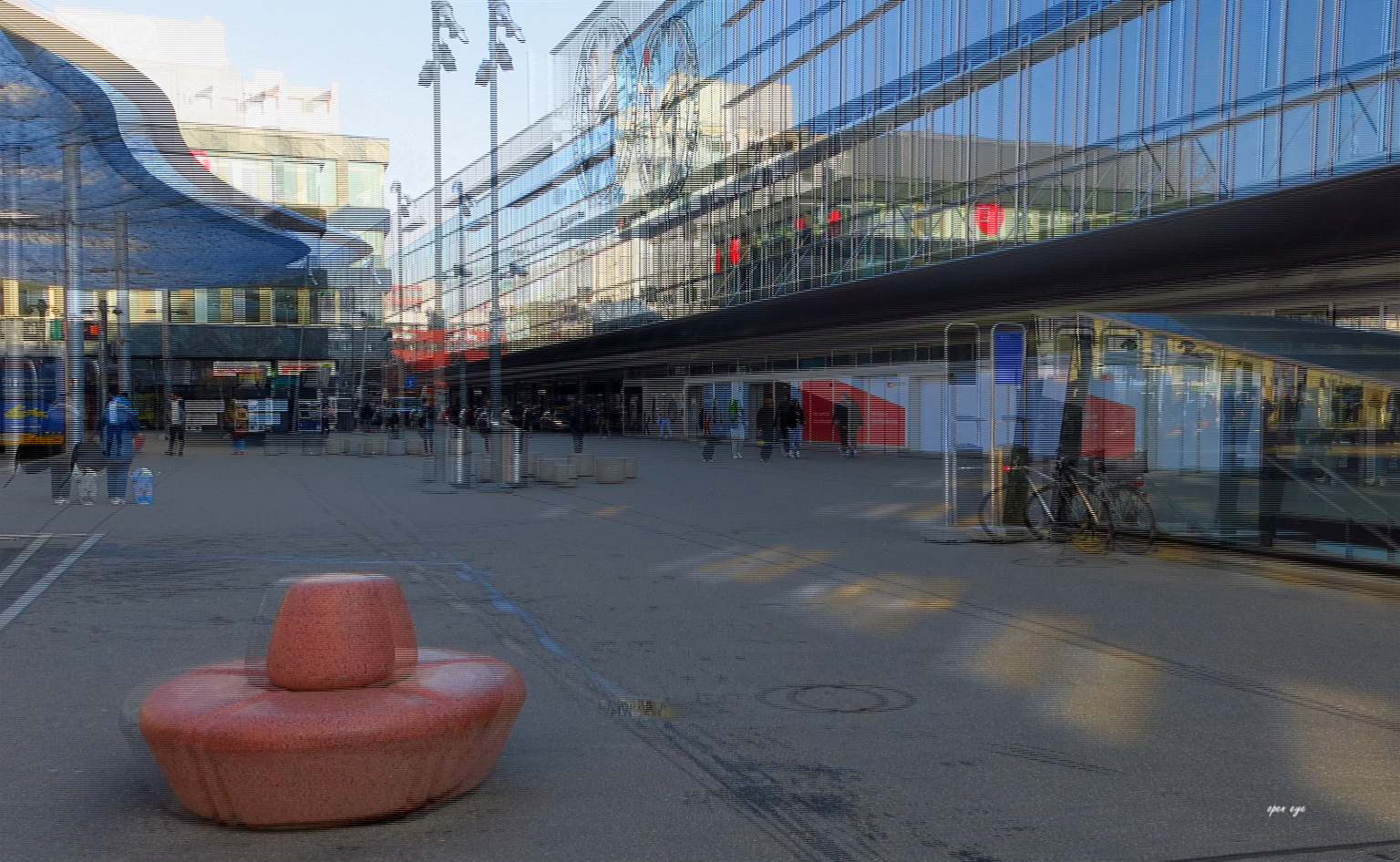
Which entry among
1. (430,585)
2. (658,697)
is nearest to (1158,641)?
(658,697)

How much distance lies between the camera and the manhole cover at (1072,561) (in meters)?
13.0

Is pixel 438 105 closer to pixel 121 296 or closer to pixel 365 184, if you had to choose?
pixel 121 296

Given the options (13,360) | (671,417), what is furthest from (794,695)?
(671,417)

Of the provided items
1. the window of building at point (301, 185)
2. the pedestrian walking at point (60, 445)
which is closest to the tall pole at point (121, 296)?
the window of building at point (301, 185)

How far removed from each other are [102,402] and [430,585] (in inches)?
1219

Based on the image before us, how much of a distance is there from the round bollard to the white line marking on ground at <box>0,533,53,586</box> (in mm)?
7869

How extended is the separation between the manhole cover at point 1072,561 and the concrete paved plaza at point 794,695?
7 centimetres

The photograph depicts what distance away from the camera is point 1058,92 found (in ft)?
94.9

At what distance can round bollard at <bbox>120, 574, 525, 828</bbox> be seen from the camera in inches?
180

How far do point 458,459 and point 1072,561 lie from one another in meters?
15.0

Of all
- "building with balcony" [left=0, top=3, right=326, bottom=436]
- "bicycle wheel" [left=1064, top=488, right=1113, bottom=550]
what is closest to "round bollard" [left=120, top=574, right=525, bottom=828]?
"bicycle wheel" [left=1064, top=488, right=1113, bottom=550]

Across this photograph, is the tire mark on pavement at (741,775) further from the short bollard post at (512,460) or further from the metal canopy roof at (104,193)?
the metal canopy roof at (104,193)

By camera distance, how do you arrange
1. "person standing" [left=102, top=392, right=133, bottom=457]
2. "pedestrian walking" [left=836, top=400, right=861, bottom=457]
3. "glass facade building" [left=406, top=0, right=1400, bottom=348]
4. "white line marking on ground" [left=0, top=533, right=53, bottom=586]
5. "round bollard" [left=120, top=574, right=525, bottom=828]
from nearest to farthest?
1. "round bollard" [left=120, top=574, right=525, bottom=828]
2. "white line marking on ground" [left=0, top=533, right=53, bottom=586]
3. "glass facade building" [left=406, top=0, right=1400, bottom=348]
4. "person standing" [left=102, top=392, right=133, bottom=457]
5. "pedestrian walking" [left=836, top=400, right=861, bottom=457]

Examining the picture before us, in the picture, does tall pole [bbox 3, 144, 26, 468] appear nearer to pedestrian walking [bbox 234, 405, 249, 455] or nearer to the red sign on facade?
pedestrian walking [bbox 234, 405, 249, 455]
